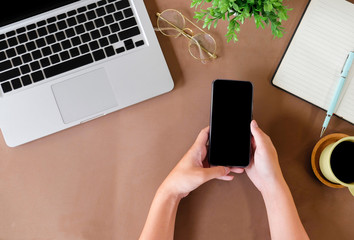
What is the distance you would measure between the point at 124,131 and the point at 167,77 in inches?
7.0

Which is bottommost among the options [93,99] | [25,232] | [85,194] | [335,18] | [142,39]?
[25,232]

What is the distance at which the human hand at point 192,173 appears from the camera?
2.29 ft

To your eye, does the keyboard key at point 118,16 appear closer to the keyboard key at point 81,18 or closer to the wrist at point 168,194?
the keyboard key at point 81,18

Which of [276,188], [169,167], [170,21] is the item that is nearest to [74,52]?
[170,21]

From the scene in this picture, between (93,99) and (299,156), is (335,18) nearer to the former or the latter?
(299,156)

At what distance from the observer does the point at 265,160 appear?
0.71 metres

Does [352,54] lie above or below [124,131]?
above

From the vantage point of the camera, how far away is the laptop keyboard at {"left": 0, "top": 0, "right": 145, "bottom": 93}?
76 centimetres

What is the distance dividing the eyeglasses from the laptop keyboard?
8cm

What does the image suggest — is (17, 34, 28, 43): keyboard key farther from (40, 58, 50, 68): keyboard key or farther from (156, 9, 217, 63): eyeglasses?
(156, 9, 217, 63): eyeglasses

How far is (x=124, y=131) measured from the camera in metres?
0.79

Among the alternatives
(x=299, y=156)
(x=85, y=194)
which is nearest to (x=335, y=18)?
(x=299, y=156)

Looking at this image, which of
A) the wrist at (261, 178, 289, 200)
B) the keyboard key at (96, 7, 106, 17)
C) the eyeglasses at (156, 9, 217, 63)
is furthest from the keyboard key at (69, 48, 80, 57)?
the wrist at (261, 178, 289, 200)

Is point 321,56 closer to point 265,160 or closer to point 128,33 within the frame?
point 265,160
